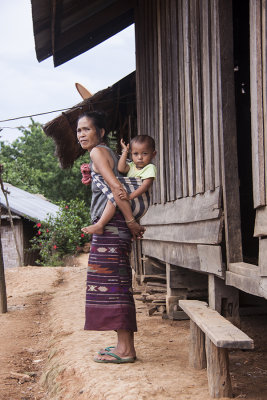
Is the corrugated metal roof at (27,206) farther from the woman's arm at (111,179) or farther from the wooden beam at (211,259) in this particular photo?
the woman's arm at (111,179)

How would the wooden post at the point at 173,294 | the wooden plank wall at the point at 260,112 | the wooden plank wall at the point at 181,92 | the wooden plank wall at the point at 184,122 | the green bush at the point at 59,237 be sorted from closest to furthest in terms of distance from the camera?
the wooden plank wall at the point at 260,112 → the wooden plank wall at the point at 184,122 → the wooden plank wall at the point at 181,92 → the wooden post at the point at 173,294 → the green bush at the point at 59,237

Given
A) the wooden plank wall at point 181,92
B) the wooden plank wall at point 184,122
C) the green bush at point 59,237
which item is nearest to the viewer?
the wooden plank wall at point 184,122

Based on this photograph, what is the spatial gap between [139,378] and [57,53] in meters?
6.80

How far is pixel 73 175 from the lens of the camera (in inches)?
1146

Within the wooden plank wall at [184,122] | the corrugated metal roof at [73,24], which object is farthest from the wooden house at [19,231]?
the wooden plank wall at [184,122]

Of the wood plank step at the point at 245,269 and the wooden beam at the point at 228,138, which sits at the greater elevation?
the wooden beam at the point at 228,138

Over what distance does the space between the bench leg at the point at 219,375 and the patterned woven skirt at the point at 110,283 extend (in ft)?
2.60

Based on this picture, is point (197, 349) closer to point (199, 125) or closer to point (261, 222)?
point (261, 222)

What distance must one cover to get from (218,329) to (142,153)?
133 centimetres

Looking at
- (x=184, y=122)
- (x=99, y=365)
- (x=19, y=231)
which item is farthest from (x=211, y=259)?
(x=19, y=231)

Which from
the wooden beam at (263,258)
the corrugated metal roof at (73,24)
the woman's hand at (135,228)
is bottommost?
the wooden beam at (263,258)

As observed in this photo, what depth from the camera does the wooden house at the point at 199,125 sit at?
10.2ft

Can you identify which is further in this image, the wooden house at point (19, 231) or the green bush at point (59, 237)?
the wooden house at point (19, 231)

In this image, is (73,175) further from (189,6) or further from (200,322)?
(200,322)
